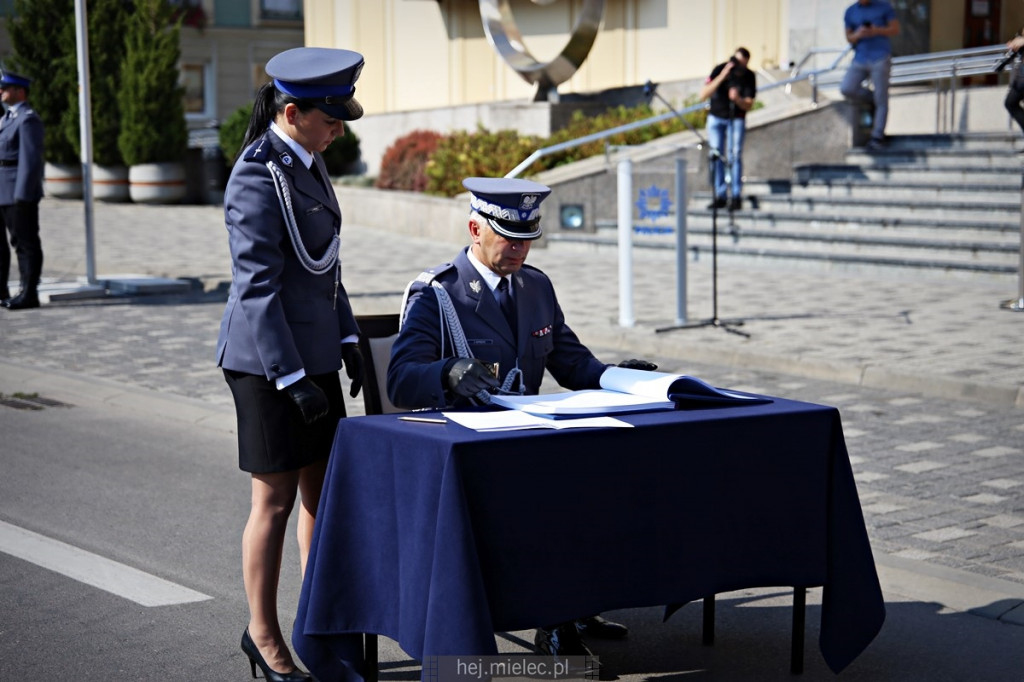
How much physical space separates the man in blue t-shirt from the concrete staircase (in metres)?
0.65

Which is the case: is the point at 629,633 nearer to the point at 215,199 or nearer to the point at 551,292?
the point at 551,292

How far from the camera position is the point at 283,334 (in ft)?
13.9

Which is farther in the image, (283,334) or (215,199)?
(215,199)

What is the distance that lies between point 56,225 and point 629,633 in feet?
62.4

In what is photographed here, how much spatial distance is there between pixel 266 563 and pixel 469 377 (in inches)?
36.2

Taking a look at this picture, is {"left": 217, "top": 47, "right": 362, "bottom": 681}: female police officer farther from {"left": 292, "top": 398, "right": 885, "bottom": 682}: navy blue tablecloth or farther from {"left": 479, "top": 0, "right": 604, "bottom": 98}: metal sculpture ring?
{"left": 479, "top": 0, "right": 604, "bottom": 98}: metal sculpture ring

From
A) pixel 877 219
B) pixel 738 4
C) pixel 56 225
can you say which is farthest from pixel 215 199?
pixel 877 219

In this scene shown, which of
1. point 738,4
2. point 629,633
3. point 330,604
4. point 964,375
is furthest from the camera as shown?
point 738,4

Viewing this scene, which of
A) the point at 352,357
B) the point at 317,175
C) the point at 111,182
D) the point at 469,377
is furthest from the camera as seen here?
the point at 111,182

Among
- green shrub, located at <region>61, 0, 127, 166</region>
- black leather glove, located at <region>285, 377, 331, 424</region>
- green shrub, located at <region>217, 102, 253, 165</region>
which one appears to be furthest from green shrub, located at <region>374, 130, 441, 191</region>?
black leather glove, located at <region>285, 377, 331, 424</region>

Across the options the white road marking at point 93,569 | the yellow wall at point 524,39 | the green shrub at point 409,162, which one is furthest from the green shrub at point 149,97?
the white road marking at point 93,569

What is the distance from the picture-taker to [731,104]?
16.5m

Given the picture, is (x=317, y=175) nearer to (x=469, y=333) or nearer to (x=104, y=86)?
(x=469, y=333)

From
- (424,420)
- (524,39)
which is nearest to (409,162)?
(524,39)
